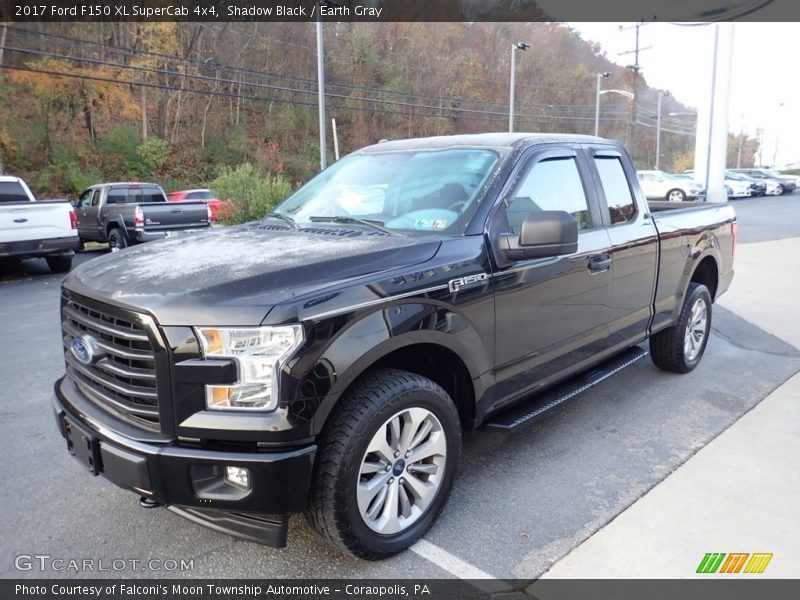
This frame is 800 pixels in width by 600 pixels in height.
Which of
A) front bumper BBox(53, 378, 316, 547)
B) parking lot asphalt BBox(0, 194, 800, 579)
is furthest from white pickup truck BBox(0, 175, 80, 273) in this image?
front bumper BBox(53, 378, 316, 547)

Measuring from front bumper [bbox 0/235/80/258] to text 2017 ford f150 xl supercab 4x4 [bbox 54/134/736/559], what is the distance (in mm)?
8738

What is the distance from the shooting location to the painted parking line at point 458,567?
8.64 feet

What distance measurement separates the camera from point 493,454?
12.7ft

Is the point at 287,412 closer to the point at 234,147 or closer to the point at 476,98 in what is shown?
the point at 234,147

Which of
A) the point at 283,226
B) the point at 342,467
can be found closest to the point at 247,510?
the point at 342,467

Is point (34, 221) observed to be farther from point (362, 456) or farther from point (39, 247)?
point (362, 456)

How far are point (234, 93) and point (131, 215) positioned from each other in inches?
1230

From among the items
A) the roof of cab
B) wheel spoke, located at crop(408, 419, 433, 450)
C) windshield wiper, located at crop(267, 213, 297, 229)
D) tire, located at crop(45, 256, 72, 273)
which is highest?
the roof of cab

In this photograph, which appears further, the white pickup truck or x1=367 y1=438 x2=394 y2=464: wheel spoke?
the white pickup truck

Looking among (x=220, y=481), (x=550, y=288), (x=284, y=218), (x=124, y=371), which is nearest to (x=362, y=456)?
(x=220, y=481)

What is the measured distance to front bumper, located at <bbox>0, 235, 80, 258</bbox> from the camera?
35.0ft

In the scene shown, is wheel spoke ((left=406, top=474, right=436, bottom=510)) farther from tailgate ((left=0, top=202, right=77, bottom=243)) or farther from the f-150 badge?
tailgate ((left=0, top=202, right=77, bottom=243))

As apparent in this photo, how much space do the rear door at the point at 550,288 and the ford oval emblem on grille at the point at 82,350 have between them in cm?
188

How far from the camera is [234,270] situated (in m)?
2.61
